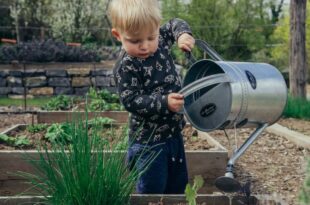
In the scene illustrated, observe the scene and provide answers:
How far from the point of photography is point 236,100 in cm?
216

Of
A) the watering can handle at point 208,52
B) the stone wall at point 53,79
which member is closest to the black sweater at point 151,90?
the watering can handle at point 208,52

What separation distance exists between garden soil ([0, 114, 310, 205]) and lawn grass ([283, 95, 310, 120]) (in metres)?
0.93

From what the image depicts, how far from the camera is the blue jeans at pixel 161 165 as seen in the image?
105 inches

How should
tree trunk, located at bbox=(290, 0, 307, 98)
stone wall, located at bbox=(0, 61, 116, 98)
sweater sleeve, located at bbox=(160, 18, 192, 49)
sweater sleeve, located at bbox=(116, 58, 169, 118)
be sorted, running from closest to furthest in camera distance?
sweater sleeve, located at bbox=(116, 58, 169, 118) → sweater sleeve, located at bbox=(160, 18, 192, 49) → tree trunk, located at bbox=(290, 0, 307, 98) → stone wall, located at bbox=(0, 61, 116, 98)

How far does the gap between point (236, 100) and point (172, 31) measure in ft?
2.57

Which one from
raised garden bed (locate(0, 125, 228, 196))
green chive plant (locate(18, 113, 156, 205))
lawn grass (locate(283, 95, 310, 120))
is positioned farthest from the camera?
lawn grass (locate(283, 95, 310, 120))

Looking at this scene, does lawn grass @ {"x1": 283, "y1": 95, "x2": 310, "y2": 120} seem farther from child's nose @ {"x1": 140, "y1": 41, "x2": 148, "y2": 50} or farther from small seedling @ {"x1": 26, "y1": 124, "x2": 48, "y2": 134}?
child's nose @ {"x1": 140, "y1": 41, "x2": 148, "y2": 50}

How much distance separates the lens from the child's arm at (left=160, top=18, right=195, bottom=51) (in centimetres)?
259

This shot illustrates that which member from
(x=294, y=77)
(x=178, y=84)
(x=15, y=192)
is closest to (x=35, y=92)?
(x=294, y=77)

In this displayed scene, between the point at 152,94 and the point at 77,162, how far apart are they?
1.93 ft

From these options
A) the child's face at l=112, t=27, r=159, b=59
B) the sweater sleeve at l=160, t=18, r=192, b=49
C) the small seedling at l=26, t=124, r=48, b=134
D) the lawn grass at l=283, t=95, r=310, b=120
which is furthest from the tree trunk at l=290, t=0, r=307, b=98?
the child's face at l=112, t=27, r=159, b=59

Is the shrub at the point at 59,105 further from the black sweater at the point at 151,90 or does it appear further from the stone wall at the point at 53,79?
the black sweater at the point at 151,90

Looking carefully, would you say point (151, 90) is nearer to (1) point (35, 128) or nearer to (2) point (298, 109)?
(1) point (35, 128)

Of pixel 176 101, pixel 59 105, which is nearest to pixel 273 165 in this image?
pixel 176 101
